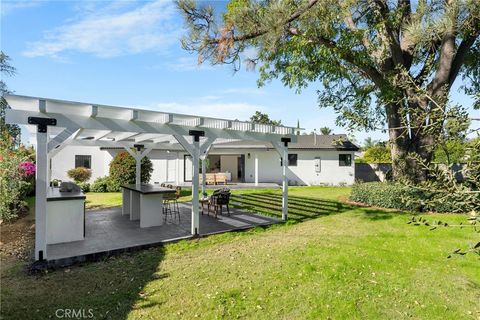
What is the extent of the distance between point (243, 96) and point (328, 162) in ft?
29.6

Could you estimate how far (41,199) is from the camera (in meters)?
5.34

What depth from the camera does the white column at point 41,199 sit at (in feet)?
17.4

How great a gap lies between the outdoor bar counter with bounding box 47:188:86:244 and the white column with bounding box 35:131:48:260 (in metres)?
1.18

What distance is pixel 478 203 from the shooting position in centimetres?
165

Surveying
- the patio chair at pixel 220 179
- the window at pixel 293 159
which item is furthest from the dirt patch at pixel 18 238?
the window at pixel 293 159

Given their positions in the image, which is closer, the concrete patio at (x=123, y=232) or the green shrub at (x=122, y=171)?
the concrete patio at (x=123, y=232)

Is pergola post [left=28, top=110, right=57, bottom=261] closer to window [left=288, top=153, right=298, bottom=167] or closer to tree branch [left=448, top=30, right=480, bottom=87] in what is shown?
tree branch [left=448, top=30, right=480, bottom=87]

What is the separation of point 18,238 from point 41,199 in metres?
3.09

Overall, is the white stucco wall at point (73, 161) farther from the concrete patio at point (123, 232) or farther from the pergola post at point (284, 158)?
the pergola post at point (284, 158)

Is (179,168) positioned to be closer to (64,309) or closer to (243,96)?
(243,96)

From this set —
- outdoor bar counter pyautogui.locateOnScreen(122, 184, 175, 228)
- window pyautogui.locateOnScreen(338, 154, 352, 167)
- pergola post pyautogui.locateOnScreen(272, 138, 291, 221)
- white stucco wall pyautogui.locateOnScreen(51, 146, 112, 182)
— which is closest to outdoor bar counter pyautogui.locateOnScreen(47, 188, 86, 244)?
outdoor bar counter pyautogui.locateOnScreen(122, 184, 175, 228)

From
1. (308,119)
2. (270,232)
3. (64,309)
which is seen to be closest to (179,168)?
(308,119)

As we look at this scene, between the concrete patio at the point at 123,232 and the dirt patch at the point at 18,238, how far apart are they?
26.2 inches

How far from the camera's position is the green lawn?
4004mm
